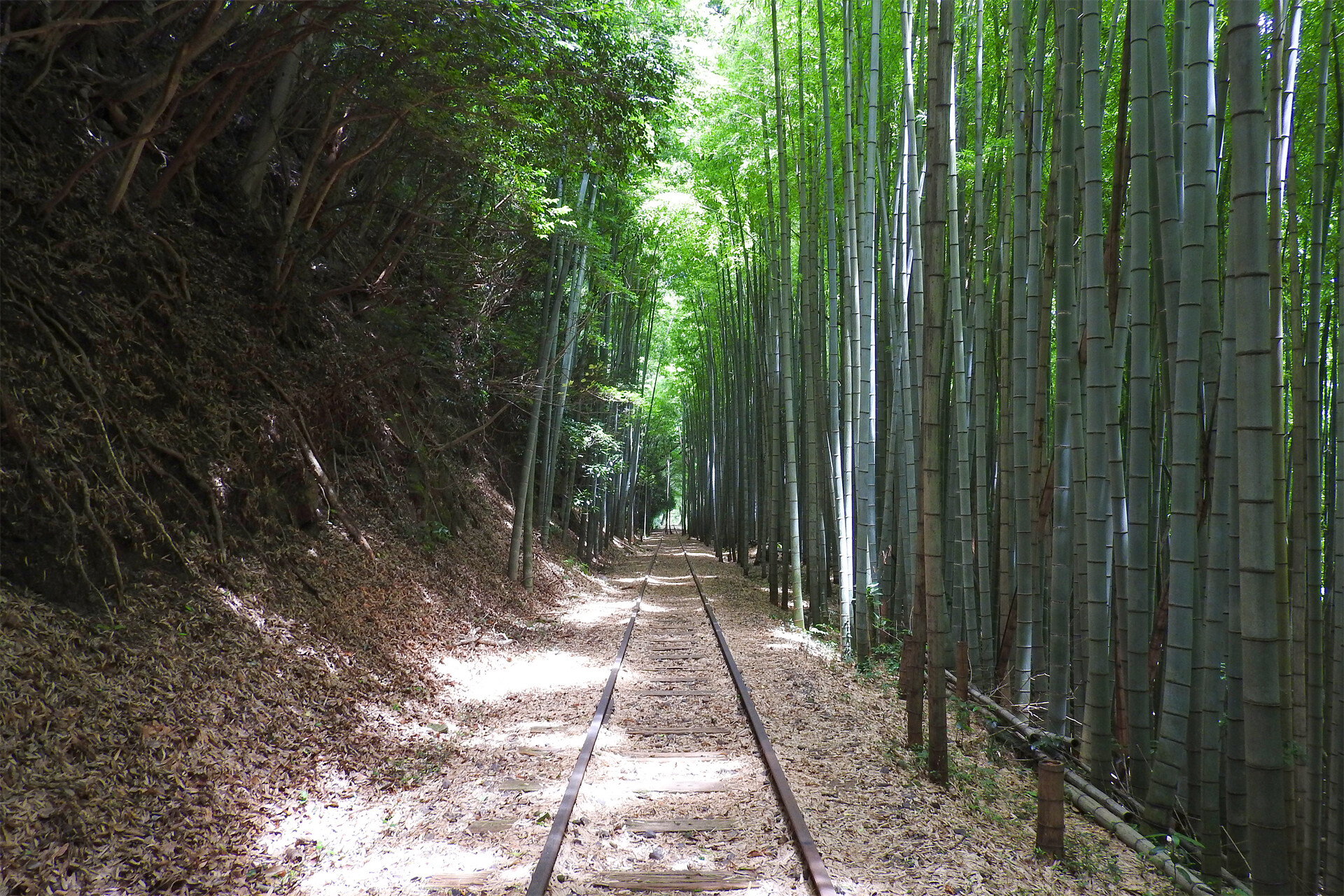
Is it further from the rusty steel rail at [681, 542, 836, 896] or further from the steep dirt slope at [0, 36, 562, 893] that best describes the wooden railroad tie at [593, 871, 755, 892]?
the steep dirt slope at [0, 36, 562, 893]

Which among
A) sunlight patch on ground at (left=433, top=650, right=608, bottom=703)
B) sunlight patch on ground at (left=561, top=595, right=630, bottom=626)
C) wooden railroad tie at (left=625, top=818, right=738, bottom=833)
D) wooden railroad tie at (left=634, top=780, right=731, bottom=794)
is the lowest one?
sunlight patch on ground at (left=561, top=595, right=630, bottom=626)

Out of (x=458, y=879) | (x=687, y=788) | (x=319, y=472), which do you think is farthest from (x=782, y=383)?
(x=458, y=879)

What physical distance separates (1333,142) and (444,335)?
26.5ft

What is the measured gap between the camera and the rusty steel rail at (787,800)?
9.05ft

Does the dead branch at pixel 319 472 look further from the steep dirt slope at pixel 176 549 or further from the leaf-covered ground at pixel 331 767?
the leaf-covered ground at pixel 331 767

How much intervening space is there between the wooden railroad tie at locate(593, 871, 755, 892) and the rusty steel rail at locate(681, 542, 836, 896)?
0.24 metres

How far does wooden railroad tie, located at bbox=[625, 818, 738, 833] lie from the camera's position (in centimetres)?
331

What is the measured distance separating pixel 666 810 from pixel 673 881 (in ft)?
2.25

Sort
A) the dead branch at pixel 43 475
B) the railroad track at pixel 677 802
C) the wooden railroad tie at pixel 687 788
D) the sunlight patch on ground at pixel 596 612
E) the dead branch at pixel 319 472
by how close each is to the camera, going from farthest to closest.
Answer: the sunlight patch on ground at pixel 596 612, the dead branch at pixel 319 472, the wooden railroad tie at pixel 687 788, the dead branch at pixel 43 475, the railroad track at pixel 677 802

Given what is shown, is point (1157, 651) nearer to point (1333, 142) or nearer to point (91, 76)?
point (1333, 142)

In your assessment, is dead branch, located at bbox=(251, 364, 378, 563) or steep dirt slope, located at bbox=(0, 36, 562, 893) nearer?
steep dirt slope, located at bbox=(0, 36, 562, 893)

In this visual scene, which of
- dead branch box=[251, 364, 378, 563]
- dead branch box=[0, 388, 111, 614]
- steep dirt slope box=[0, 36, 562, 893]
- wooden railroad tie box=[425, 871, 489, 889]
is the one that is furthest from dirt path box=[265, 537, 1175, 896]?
dead branch box=[0, 388, 111, 614]

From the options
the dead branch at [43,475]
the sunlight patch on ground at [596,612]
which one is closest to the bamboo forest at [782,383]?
the dead branch at [43,475]

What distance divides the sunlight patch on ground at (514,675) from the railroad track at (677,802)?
32 centimetres
